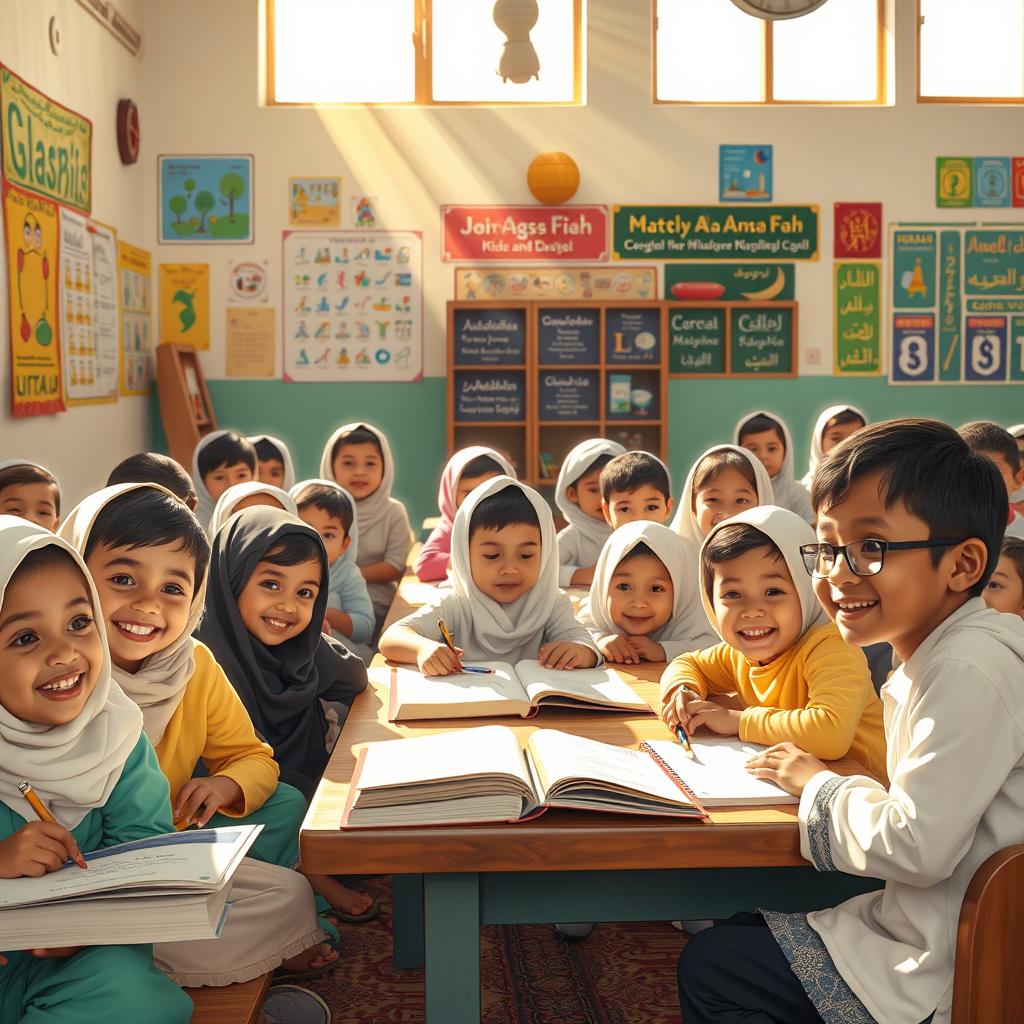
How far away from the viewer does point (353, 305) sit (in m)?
6.38

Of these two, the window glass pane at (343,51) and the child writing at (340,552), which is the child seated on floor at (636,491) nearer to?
the child writing at (340,552)

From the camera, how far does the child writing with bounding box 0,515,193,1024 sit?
128cm

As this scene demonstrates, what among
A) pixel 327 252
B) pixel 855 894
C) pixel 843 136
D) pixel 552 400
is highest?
pixel 843 136

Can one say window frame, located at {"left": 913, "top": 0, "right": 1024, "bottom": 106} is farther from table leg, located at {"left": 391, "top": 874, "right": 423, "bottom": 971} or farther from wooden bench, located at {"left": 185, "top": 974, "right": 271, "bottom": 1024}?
wooden bench, located at {"left": 185, "top": 974, "right": 271, "bottom": 1024}

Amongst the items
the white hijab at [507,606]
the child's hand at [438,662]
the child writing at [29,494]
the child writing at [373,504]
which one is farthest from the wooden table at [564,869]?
the child writing at [373,504]

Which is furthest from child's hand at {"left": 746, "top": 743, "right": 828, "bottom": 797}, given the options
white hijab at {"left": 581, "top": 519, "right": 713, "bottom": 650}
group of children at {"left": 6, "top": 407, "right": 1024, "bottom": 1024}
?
white hijab at {"left": 581, "top": 519, "right": 713, "bottom": 650}

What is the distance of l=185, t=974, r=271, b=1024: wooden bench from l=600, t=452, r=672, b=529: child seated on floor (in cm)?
210

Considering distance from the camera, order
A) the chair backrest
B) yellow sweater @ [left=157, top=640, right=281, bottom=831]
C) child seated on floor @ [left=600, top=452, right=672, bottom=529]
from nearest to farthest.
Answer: the chair backrest < yellow sweater @ [left=157, top=640, right=281, bottom=831] < child seated on floor @ [left=600, top=452, right=672, bottom=529]

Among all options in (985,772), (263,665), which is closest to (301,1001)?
(263,665)

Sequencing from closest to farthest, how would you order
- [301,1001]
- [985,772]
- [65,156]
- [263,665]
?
1. [985,772]
2. [301,1001]
3. [263,665]
4. [65,156]

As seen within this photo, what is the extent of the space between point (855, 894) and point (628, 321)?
5.08 metres

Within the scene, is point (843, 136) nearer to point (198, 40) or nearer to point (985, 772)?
point (198, 40)

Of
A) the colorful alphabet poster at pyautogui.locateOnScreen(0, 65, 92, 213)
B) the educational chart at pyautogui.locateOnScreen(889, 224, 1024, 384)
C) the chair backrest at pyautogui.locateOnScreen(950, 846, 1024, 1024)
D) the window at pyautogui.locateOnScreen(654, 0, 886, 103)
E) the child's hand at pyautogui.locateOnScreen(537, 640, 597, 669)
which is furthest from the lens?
the educational chart at pyautogui.locateOnScreen(889, 224, 1024, 384)

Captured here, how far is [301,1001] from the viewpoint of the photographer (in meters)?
1.85
